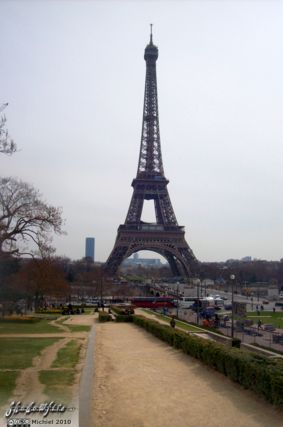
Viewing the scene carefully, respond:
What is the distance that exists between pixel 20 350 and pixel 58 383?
6.46 m

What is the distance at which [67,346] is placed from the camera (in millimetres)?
20422

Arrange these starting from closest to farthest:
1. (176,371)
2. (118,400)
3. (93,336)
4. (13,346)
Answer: (118,400), (176,371), (13,346), (93,336)

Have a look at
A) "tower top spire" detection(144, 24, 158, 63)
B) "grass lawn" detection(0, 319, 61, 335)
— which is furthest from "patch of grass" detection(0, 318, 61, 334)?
"tower top spire" detection(144, 24, 158, 63)

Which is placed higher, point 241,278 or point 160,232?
point 160,232

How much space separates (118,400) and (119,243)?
74580mm

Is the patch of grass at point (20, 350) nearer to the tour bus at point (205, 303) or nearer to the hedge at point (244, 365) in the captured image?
the hedge at point (244, 365)

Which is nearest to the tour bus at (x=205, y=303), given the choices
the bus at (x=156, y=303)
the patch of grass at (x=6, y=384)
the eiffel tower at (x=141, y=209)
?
the bus at (x=156, y=303)

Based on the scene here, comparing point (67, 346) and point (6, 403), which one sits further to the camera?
point (67, 346)

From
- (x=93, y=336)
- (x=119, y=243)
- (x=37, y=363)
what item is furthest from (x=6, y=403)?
(x=119, y=243)

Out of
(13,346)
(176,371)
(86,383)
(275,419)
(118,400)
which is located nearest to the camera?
(275,419)

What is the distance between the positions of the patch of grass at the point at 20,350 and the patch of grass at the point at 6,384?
127 cm

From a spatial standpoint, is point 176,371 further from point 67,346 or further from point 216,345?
point 67,346

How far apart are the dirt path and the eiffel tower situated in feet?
224

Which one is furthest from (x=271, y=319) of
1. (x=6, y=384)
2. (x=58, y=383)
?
(x=6, y=384)
